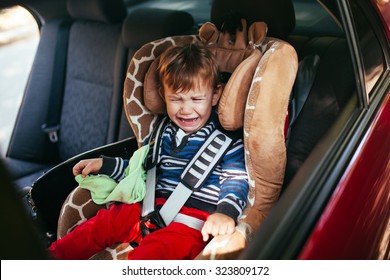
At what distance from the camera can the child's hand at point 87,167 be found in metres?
1.73

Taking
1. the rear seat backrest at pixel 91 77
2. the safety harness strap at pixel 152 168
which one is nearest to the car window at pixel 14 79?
the rear seat backrest at pixel 91 77

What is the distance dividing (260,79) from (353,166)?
452 mm

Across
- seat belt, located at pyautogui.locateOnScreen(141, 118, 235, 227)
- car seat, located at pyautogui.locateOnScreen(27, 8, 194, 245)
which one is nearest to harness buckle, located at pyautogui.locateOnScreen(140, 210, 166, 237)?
seat belt, located at pyautogui.locateOnScreen(141, 118, 235, 227)

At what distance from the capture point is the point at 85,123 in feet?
9.37

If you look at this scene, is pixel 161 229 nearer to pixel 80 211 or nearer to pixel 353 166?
pixel 80 211

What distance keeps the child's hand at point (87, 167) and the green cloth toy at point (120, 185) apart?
0.08ft

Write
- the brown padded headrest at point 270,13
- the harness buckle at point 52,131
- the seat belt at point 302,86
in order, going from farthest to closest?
the harness buckle at point 52,131 < the brown padded headrest at point 270,13 < the seat belt at point 302,86

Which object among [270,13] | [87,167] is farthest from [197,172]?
[270,13]

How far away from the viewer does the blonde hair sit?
1.63 m

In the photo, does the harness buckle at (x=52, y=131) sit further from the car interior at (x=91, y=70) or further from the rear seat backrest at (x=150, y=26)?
the rear seat backrest at (x=150, y=26)


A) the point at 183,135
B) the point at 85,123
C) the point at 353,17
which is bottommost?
the point at 85,123

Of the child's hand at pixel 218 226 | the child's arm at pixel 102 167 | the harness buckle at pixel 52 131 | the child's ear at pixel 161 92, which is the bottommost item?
the harness buckle at pixel 52 131
